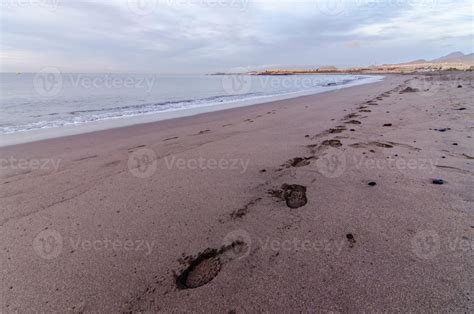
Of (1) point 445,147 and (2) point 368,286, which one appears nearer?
(2) point 368,286

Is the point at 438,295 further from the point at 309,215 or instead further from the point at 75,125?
the point at 75,125

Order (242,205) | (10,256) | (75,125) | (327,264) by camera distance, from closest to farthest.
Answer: (327,264) → (10,256) → (242,205) → (75,125)

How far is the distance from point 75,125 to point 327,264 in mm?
11762

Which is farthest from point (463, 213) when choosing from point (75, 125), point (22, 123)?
point (22, 123)

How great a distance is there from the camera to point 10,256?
2.37 meters
